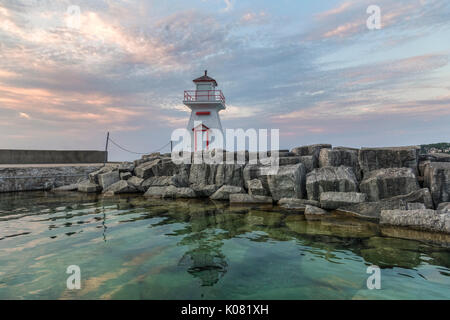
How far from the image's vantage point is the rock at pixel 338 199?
23.6 ft

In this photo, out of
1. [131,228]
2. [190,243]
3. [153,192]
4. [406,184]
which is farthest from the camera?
[153,192]

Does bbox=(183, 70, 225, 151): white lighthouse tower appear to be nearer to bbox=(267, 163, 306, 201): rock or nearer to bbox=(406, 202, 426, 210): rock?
bbox=(267, 163, 306, 201): rock

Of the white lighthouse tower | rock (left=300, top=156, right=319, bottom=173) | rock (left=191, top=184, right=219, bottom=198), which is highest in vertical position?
the white lighthouse tower

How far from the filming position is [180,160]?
1317cm

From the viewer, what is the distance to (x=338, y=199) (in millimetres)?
7359

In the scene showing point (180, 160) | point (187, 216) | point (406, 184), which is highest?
point (180, 160)

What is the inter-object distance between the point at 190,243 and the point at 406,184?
262 inches

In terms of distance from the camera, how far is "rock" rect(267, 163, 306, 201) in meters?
8.46

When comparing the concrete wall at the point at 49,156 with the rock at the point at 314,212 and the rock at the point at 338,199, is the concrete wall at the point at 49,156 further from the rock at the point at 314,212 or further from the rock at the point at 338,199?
the rock at the point at 338,199

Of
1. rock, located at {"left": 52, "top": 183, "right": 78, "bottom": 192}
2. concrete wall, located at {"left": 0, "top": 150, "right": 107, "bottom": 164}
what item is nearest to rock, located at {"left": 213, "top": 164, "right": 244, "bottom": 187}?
rock, located at {"left": 52, "top": 183, "right": 78, "bottom": 192}

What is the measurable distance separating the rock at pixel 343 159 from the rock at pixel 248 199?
285cm

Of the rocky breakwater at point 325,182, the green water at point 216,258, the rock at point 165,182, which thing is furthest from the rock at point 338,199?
the rock at point 165,182
